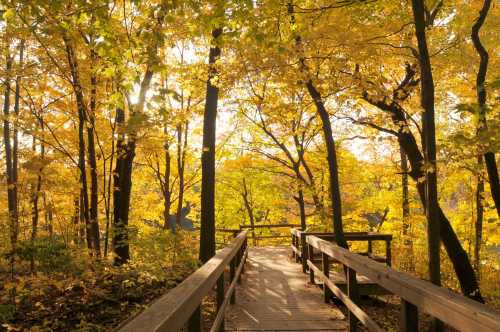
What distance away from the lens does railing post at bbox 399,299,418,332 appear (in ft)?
9.70

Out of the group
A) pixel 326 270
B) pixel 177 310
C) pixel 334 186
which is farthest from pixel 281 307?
pixel 177 310

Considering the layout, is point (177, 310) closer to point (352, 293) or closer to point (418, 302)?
point (418, 302)

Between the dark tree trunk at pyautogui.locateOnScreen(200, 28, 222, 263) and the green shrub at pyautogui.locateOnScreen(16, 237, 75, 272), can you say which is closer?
the green shrub at pyautogui.locateOnScreen(16, 237, 75, 272)

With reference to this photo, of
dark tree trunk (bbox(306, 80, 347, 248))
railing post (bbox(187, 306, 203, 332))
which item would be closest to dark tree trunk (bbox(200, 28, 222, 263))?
dark tree trunk (bbox(306, 80, 347, 248))

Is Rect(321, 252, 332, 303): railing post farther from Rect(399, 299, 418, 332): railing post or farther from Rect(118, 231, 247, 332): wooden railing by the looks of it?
Rect(399, 299, 418, 332): railing post

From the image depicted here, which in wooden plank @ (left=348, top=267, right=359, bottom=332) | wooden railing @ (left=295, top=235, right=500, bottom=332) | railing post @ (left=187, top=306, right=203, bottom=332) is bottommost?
wooden plank @ (left=348, top=267, right=359, bottom=332)

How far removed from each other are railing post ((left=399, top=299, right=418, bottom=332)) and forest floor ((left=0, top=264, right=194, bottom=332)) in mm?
4531

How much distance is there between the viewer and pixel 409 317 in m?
2.98

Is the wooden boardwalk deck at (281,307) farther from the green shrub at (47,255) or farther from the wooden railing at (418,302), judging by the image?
the green shrub at (47,255)

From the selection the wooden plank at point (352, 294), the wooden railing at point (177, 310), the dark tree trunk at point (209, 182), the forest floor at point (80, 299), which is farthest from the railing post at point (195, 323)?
the dark tree trunk at point (209, 182)

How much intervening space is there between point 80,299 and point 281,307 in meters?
4.02

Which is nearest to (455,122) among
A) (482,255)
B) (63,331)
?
(482,255)

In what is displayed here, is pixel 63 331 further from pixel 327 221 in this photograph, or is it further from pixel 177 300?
pixel 327 221

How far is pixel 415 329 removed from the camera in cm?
295
